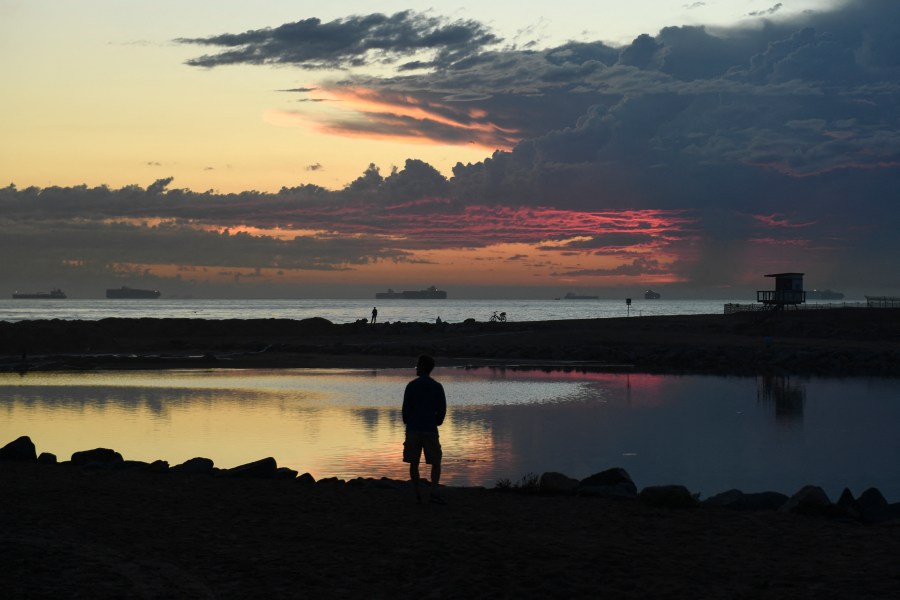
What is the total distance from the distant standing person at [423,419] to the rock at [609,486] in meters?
2.51

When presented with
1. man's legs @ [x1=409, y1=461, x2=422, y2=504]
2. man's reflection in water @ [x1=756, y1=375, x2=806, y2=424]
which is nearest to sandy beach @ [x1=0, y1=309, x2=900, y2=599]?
man's legs @ [x1=409, y1=461, x2=422, y2=504]

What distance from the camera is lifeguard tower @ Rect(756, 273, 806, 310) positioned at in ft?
267

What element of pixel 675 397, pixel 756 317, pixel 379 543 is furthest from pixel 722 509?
pixel 756 317

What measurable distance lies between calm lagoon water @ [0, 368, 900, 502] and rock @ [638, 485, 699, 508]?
13.0ft

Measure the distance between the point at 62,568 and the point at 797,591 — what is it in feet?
23.5

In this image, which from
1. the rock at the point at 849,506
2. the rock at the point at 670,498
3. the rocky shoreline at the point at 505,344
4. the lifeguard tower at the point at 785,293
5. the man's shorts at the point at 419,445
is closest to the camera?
the rock at the point at 849,506

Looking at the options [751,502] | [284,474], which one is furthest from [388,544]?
[751,502]

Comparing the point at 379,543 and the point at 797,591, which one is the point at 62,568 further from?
the point at 797,591

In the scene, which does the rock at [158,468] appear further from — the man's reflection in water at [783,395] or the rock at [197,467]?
the man's reflection in water at [783,395]

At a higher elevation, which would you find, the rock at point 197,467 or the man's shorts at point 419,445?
the man's shorts at point 419,445

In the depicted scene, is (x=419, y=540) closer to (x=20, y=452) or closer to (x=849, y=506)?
(x=849, y=506)

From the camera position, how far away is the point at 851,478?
19750mm

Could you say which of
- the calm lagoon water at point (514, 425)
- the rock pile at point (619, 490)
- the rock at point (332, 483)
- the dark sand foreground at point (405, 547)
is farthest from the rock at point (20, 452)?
the rock at point (332, 483)

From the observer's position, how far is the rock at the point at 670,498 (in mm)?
13906
